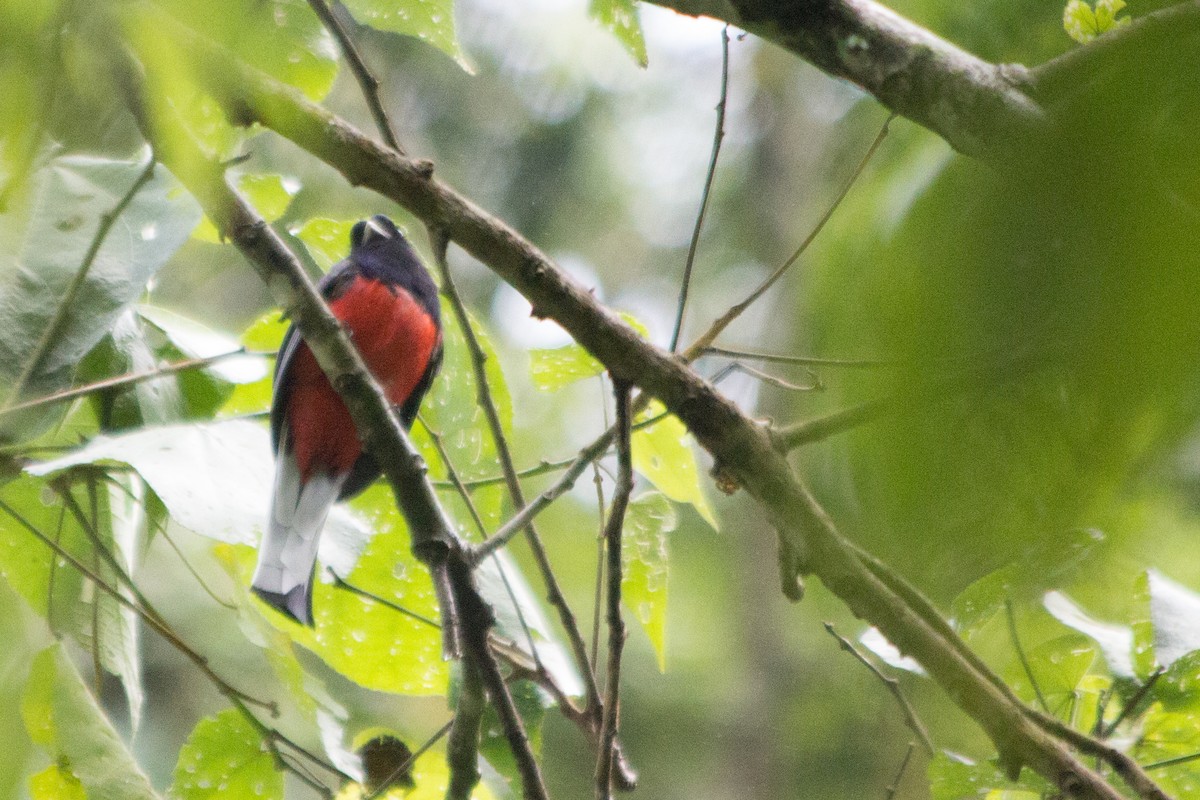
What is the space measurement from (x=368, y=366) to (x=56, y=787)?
1.90 m

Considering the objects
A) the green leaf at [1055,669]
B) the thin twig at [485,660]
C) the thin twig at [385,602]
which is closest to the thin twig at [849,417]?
the thin twig at [485,660]

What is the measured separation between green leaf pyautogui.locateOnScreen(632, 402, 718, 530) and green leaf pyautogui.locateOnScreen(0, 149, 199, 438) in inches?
37.4

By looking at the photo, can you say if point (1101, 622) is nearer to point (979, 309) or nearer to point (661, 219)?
point (979, 309)

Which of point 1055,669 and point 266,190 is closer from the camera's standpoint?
point 1055,669

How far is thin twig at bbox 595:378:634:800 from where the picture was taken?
66.8 inches

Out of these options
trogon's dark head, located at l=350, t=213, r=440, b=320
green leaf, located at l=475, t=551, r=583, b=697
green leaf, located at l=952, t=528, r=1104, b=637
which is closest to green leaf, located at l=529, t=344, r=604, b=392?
green leaf, located at l=475, t=551, r=583, b=697

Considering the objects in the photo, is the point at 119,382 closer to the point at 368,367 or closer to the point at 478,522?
the point at 478,522

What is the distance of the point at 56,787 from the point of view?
1.67 metres

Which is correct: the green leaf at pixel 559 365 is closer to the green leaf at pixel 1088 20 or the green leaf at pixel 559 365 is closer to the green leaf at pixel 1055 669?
the green leaf at pixel 1055 669

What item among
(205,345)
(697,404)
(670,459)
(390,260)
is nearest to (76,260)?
(205,345)

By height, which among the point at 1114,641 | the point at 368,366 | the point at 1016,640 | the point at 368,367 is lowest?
the point at 1016,640

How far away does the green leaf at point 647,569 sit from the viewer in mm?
2133

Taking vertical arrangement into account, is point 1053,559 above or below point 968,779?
below

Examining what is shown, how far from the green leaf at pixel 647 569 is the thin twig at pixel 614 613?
41 cm
